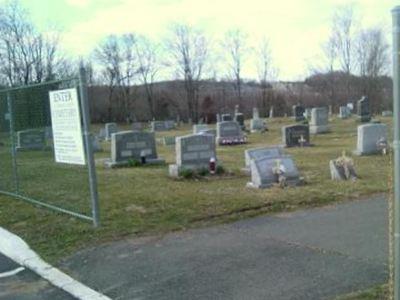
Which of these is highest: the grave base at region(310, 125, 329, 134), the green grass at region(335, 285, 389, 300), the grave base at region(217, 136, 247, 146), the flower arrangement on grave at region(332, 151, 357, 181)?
the flower arrangement on grave at region(332, 151, 357, 181)

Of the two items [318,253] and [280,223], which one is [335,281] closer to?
[318,253]

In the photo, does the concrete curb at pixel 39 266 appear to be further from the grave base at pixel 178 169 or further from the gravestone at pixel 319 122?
the gravestone at pixel 319 122

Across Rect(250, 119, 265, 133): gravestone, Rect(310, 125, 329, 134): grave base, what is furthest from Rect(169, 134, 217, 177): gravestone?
Rect(250, 119, 265, 133): gravestone

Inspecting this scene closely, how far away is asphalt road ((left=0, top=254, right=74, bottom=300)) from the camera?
220 inches

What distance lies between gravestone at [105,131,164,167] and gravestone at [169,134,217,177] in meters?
3.25

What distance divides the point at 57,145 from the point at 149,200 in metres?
2.02

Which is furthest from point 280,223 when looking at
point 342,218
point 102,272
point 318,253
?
point 102,272

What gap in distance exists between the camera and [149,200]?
10312mm

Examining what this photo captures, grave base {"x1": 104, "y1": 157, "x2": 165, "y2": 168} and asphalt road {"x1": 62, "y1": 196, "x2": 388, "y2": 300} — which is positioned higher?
asphalt road {"x1": 62, "y1": 196, "x2": 388, "y2": 300}

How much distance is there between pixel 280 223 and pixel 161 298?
304cm

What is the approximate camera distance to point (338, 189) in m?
10.4

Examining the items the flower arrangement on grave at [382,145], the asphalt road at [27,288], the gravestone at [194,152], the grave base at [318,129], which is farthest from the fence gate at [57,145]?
the grave base at [318,129]

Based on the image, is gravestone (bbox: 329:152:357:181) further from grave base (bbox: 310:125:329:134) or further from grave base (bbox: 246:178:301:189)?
grave base (bbox: 310:125:329:134)

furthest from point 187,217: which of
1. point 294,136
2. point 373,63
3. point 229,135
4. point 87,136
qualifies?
point 373,63
